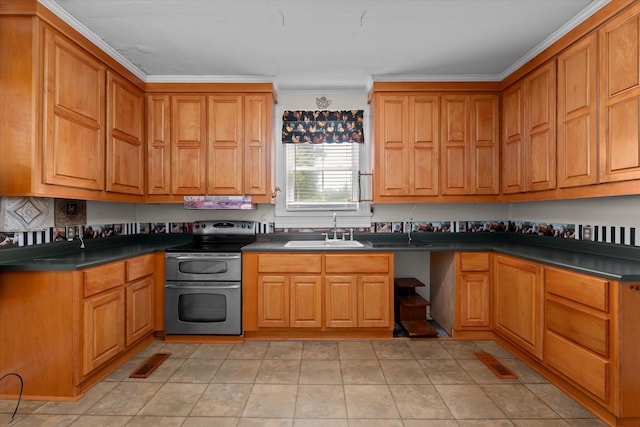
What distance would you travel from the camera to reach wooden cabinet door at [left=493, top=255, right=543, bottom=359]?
99.2 inches

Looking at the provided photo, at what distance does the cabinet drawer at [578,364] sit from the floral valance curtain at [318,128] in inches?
101

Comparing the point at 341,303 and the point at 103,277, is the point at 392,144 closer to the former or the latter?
the point at 341,303

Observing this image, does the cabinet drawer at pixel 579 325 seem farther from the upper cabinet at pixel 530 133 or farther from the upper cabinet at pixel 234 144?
the upper cabinet at pixel 234 144

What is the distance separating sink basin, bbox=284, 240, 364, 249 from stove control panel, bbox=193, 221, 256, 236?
1.56 feet

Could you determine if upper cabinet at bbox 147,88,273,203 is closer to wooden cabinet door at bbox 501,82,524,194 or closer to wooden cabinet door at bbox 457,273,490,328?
wooden cabinet door at bbox 457,273,490,328

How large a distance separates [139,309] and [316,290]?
1565 millimetres

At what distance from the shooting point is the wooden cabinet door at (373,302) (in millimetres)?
3189

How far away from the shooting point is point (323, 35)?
270 centimetres

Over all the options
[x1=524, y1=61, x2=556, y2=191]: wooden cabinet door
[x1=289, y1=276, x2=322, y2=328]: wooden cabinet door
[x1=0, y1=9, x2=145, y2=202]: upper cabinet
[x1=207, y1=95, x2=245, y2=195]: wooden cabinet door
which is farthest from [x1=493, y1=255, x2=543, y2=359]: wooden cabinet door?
[x1=0, y1=9, x2=145, y2=202]: upper cabinet

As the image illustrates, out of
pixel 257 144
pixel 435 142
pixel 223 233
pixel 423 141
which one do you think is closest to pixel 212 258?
pixel 223 233

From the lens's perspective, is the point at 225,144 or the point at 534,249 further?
the point at 225,144

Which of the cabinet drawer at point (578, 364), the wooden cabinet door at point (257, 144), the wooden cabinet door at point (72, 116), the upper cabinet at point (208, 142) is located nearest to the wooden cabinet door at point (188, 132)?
the upper cabinet at point (208, 142)

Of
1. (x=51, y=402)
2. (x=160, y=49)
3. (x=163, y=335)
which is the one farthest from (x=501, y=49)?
(x=51, y=402)

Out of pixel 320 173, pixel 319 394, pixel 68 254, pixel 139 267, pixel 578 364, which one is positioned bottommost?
pixel 319 394
